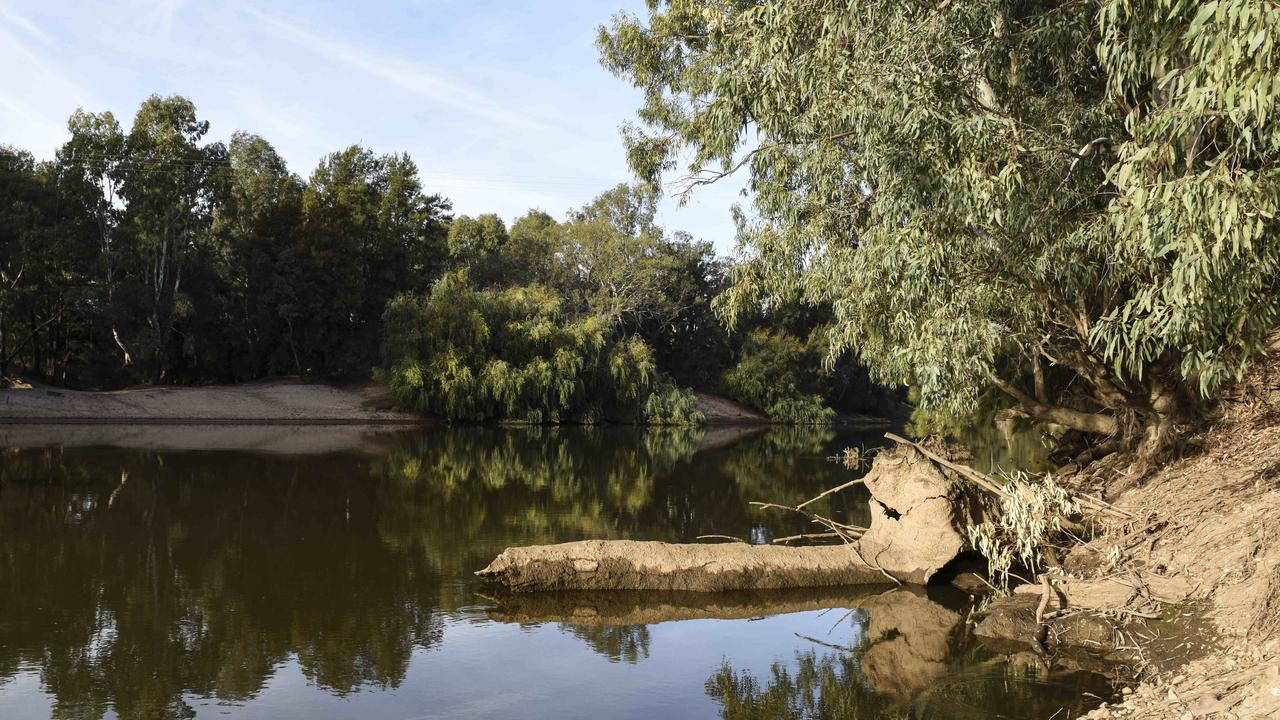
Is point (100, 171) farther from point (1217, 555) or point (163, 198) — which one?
point (1217, 555)

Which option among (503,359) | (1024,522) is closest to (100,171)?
(503,359)

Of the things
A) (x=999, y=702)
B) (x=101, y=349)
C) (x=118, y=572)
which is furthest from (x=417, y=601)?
(x=101, y=349)

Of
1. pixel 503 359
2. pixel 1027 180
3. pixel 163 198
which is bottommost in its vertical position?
pixel 503 359

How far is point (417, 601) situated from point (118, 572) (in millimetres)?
3179

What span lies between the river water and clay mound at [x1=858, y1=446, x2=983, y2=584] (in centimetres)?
37

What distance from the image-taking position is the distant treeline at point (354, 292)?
34.9 metres

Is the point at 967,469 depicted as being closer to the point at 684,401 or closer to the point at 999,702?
A: the point at 999,702

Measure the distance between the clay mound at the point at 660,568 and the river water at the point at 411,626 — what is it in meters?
0.17

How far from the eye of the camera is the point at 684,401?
1654 inches

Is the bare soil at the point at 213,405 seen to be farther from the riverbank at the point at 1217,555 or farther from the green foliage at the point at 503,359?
the riverbank at the point at 1217,555

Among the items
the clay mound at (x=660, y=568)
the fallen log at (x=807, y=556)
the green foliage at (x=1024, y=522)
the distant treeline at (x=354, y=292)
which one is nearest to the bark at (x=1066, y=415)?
the green foliage at (x=1024, y=522)

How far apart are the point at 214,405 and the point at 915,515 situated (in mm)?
30806

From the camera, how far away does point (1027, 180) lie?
8.62 meters

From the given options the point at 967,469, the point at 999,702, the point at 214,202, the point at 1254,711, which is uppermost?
→ the point at 214,202
